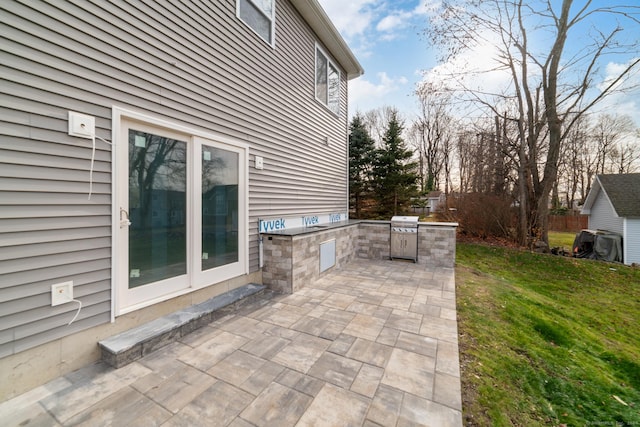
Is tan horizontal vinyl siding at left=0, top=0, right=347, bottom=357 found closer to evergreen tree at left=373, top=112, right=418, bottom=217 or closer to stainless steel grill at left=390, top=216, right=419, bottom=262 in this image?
stainless steel grill at left=390, top=216, right=419, bottom=262

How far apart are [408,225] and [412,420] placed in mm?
4660

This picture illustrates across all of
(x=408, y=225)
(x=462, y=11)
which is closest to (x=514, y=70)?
(x=462, y=11)

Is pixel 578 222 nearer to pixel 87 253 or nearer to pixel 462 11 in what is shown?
pixel 462 11

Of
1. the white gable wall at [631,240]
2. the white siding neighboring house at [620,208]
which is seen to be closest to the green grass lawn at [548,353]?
the white gable wall at [631,240]

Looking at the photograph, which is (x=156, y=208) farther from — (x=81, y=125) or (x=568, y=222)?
(x=568, y=222)

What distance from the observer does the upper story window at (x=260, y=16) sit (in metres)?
3.77

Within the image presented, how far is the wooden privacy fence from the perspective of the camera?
17344 millimetres

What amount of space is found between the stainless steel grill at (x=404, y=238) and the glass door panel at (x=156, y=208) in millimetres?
4551

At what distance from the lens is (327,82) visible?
6348 millimetres

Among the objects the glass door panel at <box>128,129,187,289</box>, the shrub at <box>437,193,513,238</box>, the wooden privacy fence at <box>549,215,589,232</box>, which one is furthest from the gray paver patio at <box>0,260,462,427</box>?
the wooden privacy fence at <box>549,215,589,232</box>

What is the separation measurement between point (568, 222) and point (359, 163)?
16.4 meters

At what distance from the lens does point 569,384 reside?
218 cm

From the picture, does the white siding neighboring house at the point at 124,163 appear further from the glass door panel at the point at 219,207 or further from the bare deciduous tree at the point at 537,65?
the bare deciduous tree at the point at 537,65

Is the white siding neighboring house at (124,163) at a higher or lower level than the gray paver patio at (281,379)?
higher
